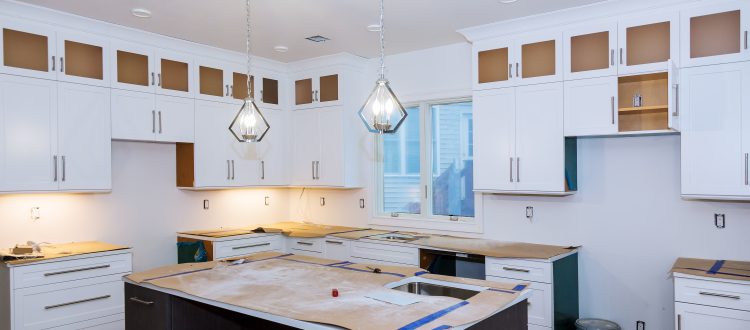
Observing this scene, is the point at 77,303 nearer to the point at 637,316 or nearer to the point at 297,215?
the point at 297,215

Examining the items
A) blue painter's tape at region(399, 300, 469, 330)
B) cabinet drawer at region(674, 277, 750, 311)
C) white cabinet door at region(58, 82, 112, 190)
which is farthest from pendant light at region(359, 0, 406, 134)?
white cabinet door at region(58, 82, 112, 190)

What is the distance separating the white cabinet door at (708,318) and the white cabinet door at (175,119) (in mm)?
4276

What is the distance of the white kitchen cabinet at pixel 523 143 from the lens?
4141 millimetres

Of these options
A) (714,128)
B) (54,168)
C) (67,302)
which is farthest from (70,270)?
(714,128)

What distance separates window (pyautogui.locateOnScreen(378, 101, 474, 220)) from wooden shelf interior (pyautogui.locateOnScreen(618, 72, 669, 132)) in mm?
→ 1380

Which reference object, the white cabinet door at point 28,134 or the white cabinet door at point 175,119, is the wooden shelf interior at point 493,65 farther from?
the white cabinet door at point 28,134

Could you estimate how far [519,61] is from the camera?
4.34 m

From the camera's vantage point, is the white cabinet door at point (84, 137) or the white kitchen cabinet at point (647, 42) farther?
the white cabinet door at point (84, 137)

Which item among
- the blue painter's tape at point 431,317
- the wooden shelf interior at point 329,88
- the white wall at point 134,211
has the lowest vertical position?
the blue painter's tape at point 431,317

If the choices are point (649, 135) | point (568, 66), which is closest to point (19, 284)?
point (568, 66)

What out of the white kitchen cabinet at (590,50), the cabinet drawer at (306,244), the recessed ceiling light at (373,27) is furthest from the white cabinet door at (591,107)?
the cabinet drawer at (306,244)

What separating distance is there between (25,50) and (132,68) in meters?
0.83

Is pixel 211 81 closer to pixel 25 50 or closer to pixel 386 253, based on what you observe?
pixel 25 50

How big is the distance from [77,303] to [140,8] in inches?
91.2
